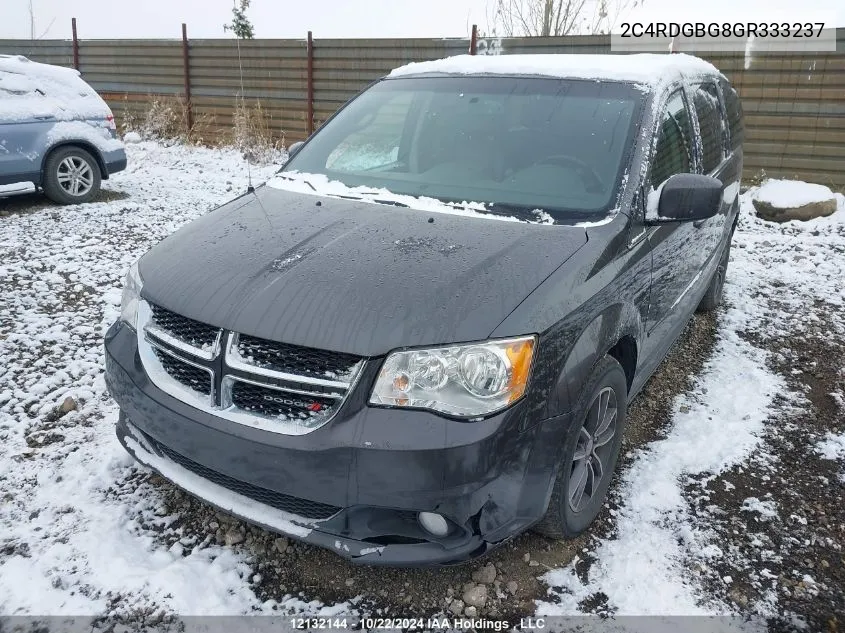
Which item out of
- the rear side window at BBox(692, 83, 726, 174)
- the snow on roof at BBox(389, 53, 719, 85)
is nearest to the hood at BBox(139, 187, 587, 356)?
the snow on roof at BBox(389, 53, 719, 85)

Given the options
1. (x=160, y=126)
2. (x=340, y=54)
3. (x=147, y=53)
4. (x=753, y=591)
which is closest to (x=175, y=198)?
(x=340, y=54)

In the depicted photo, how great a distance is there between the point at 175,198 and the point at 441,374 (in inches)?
280

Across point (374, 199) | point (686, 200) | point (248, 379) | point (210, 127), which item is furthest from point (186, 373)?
point (210, 127)

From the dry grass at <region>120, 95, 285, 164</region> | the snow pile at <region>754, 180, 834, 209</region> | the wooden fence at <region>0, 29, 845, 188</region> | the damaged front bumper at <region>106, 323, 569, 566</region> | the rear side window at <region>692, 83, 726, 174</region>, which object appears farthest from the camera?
the dry grass at <region>120, 95, 285, 164</region>

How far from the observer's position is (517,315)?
1.93 m

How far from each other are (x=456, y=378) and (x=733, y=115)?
3.91 meters

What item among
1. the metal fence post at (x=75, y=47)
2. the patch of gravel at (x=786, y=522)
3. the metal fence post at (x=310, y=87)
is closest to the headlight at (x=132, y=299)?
the patch of gravel at (x=786, y=522)

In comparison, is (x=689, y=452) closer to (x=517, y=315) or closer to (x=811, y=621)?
(x=811, y=621)

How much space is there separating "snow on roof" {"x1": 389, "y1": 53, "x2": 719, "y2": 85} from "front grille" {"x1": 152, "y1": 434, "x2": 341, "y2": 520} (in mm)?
2321

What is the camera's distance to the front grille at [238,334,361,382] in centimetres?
188

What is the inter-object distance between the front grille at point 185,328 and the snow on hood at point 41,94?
5754mm

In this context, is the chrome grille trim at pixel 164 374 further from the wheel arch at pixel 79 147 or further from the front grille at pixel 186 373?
the wheel arch at pixel 79 147

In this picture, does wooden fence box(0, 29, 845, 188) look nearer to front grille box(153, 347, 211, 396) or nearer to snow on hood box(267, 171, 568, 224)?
snow on hood box(267, 171, 568, 224)

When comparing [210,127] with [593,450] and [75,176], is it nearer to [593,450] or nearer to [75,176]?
[75,176]
